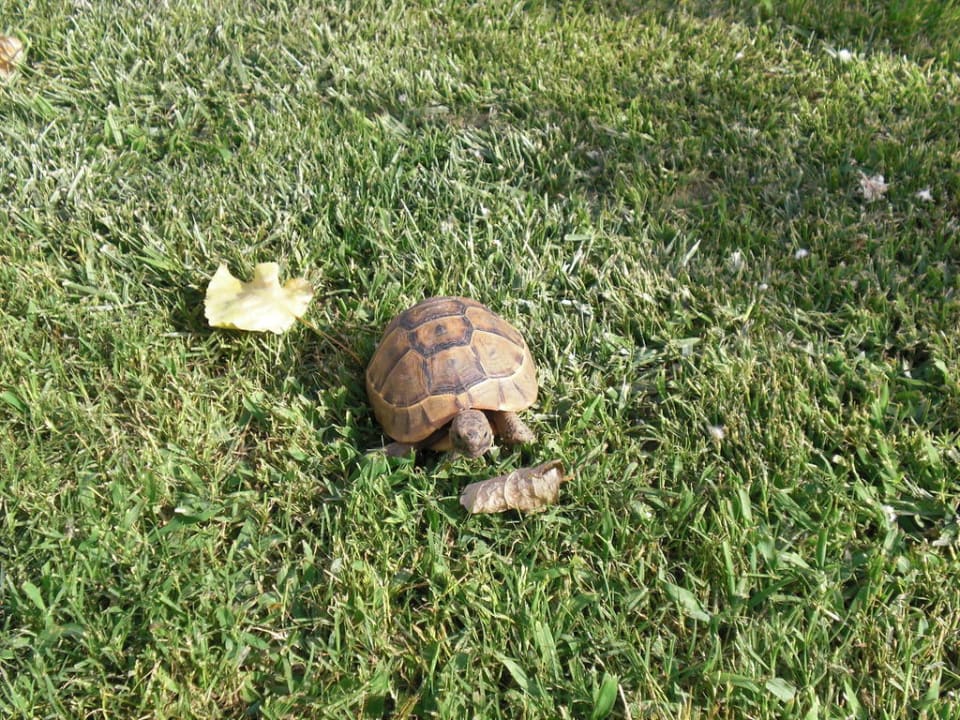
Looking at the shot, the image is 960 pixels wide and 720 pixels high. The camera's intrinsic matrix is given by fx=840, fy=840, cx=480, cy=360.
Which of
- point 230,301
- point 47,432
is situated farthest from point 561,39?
point 47,432

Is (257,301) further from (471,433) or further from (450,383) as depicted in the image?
(471,433)

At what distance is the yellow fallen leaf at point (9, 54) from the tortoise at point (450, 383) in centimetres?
300

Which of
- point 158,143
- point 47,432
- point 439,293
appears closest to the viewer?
point 47,432

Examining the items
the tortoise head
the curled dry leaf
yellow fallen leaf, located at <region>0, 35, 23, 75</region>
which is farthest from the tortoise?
yellow fallen leaf, located at <region>0, 35, 23, 75</region>

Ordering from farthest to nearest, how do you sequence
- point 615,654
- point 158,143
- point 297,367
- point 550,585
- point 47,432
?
A: point 158,143 → point 297,367 → point 47,432 → point 550,585 → point 615,654

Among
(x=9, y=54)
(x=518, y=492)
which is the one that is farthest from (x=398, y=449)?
(x=9, y=54)

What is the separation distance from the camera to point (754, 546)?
2.74m

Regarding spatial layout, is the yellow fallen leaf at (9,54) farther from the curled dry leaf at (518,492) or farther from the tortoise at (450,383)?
the curled dry leaf at (518,492)

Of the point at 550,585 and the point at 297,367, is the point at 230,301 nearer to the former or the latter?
the point at 297,367

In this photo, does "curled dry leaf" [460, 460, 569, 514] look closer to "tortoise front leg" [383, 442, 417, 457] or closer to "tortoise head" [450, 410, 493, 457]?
"tortoise head" [450, 410, 493, 457]

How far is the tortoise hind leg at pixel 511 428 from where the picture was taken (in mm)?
3010

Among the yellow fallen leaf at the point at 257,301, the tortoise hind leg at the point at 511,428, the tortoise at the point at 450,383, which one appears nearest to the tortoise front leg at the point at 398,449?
the tortoise at the point at 450,383

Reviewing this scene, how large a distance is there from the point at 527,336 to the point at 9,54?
3352 mm

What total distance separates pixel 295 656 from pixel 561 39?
385 cm
